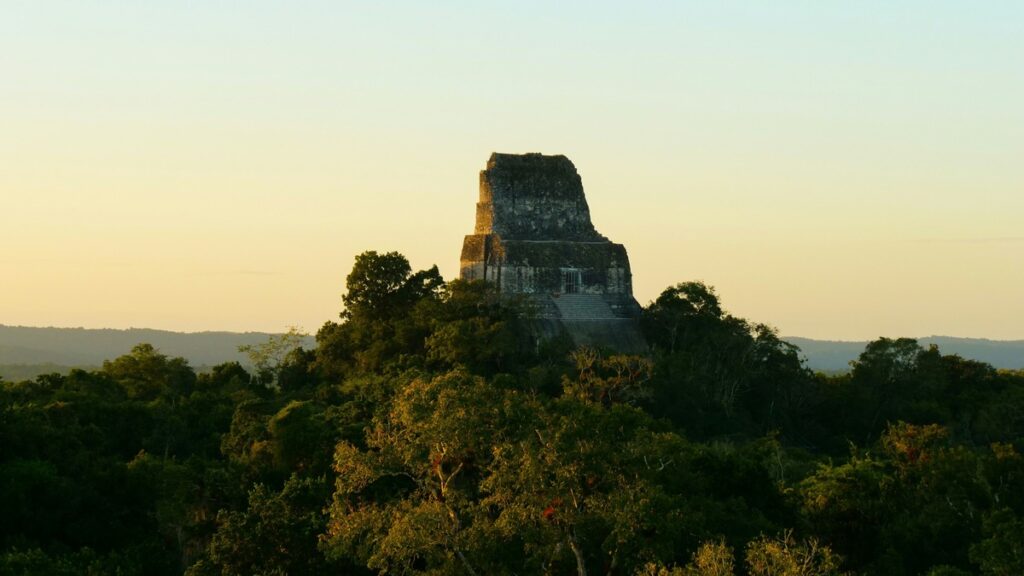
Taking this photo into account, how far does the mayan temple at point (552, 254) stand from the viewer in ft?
206

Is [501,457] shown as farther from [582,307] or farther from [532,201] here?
[532,201]

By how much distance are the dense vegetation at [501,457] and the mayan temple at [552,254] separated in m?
1.44

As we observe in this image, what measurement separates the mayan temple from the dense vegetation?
4.72 ft

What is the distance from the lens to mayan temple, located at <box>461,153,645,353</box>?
62781mm

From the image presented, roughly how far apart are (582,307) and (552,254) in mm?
2345

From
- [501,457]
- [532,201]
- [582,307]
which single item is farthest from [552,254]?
[501,457]

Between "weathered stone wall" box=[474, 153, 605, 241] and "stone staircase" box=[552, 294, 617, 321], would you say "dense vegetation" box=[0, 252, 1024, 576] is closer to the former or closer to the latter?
"stone staircase" box=[552, 294, 617, 321]

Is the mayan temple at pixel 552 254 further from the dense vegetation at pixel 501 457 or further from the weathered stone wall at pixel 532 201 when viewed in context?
the dense vegetation at pixel 501 457

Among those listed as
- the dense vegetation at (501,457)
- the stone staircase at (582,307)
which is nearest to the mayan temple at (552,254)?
the stone staircase at (582,307)

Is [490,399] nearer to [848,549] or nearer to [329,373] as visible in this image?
[848,549]

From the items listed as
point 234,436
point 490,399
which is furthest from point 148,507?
point 490,399

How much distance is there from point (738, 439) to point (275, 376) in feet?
63.4

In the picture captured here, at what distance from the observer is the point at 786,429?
61875 millimetres

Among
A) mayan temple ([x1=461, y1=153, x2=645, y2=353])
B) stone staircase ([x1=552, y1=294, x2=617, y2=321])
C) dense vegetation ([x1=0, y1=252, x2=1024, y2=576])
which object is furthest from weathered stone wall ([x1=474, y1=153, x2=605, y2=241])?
dense vegetation ([x1=0, y1=252, x2=1024, y2=576])
